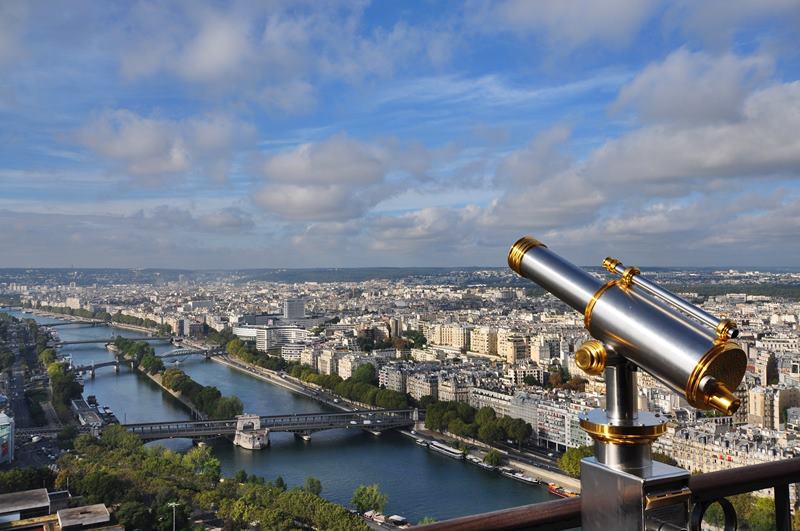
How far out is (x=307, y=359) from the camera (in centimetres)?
1731

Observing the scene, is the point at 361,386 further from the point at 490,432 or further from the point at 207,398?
the point at 490,432

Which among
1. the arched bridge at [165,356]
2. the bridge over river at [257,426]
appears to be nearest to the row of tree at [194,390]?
the arched bridge at [165,356]

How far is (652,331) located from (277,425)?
9531 mm

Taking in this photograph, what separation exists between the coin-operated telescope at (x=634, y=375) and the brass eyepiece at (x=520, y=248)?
0.14ft

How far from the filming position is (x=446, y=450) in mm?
8711

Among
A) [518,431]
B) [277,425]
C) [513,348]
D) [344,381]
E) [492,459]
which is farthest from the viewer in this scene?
[513,348]

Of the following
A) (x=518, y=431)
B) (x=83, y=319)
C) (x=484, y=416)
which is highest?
(x=83, y=319)

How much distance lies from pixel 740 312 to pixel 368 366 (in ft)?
33.7

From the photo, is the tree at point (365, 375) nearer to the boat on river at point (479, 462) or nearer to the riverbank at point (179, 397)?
the riverbank at point (179, 397)

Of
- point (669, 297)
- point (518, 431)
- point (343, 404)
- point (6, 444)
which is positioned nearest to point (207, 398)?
point (343, 404)

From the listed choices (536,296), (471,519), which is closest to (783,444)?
(471,519)

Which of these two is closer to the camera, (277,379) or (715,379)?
(715,379)

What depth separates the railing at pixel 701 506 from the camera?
19.8 inches

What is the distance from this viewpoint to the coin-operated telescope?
0.37m
